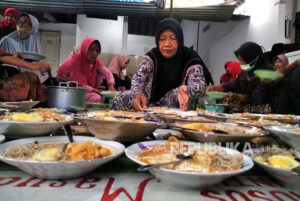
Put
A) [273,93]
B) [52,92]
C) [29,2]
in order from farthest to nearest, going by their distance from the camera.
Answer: [29,2], [273,93], [52,92]

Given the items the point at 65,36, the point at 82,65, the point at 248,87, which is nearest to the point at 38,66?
the point at 82,65

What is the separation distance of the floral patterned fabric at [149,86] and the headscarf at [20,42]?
60.0 inches

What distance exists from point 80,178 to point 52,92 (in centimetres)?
97

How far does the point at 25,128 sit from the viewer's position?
66 cm

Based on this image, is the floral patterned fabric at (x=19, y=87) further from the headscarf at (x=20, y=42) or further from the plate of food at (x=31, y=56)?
the headscarf at (x=20, y=42)

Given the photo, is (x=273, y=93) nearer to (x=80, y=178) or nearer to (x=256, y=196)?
(x=256, y=196)

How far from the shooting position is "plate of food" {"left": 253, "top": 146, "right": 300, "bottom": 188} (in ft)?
1.49

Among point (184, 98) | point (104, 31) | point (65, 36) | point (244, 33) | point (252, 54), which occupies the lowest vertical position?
point (184, 98)

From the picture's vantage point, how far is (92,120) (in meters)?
0.64

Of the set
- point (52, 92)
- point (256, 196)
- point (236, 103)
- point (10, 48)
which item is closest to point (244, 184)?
point (256, 196)

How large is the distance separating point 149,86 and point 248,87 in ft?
5.53

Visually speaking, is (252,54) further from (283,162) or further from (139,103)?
(283,162)

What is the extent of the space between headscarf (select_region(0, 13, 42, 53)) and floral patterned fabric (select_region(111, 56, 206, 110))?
1.52 metres

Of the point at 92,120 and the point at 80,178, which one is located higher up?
the point at 92,120
